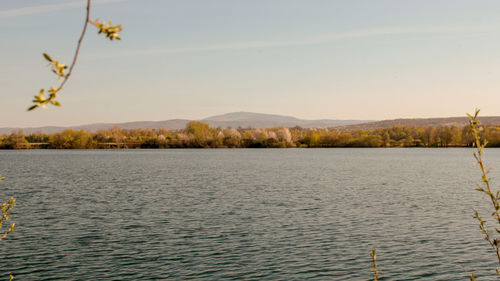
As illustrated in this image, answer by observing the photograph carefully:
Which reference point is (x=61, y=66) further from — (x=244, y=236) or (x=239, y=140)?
(x=239, y=140)

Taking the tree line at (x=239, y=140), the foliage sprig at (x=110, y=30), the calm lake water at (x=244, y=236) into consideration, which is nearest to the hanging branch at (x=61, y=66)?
the foliage sprig at (x=110, y=30)

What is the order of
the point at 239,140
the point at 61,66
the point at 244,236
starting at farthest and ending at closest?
the point at 239,140 < the point at 244,236 < the point at 61,66

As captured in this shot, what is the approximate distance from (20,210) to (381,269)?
72.0 feet

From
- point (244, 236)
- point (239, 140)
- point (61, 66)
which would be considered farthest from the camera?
point (239, 140)

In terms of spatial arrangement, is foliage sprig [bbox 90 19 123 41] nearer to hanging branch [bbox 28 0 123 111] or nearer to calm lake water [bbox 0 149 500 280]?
hanging branch [bbox 28 0 123 111]

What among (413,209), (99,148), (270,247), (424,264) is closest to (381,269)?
(424,264)

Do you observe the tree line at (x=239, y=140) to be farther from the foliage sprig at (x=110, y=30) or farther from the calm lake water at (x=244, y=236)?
the foliage sprig at (x=110, y=30)

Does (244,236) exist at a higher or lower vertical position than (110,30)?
lower

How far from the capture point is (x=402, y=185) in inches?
1649

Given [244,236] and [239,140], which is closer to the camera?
[244,236]

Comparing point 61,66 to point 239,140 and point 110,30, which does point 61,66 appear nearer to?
point 110,30

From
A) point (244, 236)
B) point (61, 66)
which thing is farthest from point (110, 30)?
point (244, 236)

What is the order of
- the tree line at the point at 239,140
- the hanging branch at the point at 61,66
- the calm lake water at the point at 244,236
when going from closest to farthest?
the hanging branch at the point at 61,66
the calm lake water at the point at 244,236
the tree line at the point at 239,140

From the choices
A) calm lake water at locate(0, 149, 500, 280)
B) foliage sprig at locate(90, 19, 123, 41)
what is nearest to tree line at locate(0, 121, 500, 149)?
calm lake water at locate(0, 149, 500, 280)
